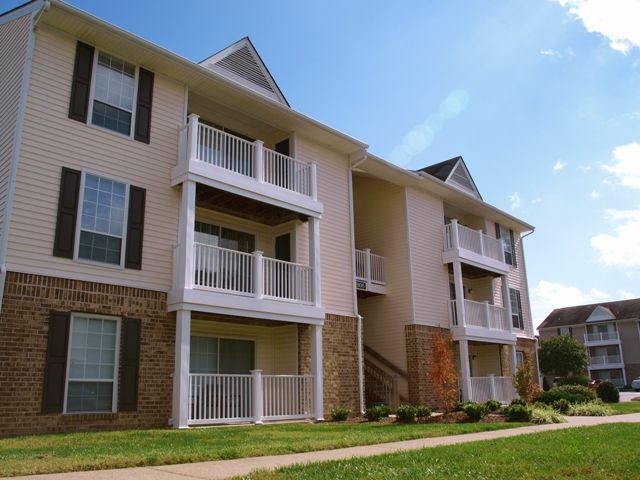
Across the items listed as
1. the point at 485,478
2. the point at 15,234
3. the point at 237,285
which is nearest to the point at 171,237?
the point at 237,285

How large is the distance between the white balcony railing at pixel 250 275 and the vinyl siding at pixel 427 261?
6312mm

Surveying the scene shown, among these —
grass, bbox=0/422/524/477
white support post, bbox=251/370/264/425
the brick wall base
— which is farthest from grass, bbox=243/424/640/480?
the brick wall base

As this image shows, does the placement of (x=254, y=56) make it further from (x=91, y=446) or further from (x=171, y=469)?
(x=171, y=469)

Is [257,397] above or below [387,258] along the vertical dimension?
below

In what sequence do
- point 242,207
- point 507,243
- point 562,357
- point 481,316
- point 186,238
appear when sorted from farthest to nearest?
point 562,357 < point 507,243 < point 481,316 < point 242,207 < point 186,238

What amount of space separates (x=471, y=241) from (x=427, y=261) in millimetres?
2961

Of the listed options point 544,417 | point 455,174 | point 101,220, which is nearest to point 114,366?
point 101,220

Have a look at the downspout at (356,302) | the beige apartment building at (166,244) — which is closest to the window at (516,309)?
the beige apartment building at (166,244)

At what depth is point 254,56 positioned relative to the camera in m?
18.3

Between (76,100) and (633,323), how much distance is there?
69716 millimetres

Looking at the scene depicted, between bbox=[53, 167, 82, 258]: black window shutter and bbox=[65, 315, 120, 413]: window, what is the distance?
1.40 metres

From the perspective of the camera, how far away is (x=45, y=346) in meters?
11.3

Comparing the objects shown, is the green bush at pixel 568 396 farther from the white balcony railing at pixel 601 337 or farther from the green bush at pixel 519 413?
the white balcony railing at pixel 601 337

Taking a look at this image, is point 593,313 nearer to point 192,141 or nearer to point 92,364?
point 192,141
